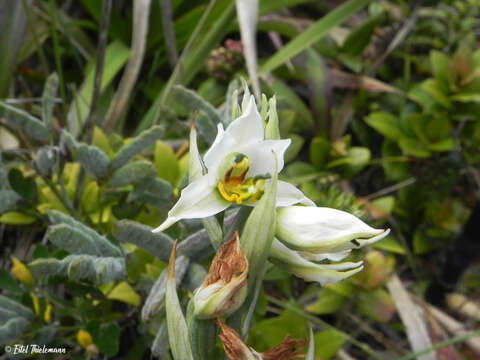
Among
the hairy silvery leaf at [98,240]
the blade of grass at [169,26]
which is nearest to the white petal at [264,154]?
the hairy silvery leaf at [98,240]

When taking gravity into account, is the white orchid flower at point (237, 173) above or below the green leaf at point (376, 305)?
above

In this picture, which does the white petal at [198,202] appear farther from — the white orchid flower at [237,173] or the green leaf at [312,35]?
the green leaf at [312,35]

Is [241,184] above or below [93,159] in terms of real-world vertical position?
above

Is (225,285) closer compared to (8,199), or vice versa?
(225,285)

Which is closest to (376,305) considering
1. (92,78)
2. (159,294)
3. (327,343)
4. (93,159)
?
(327,343)

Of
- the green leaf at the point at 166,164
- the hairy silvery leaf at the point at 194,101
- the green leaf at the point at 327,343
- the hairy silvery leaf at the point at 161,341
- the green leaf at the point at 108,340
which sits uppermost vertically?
the hairy silvery leaf at the point at 194,101

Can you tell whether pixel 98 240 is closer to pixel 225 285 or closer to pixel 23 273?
pixel 23 273

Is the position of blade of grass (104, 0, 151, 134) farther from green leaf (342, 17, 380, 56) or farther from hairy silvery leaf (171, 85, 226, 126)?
green leaf (342, 17, 380, 56)
